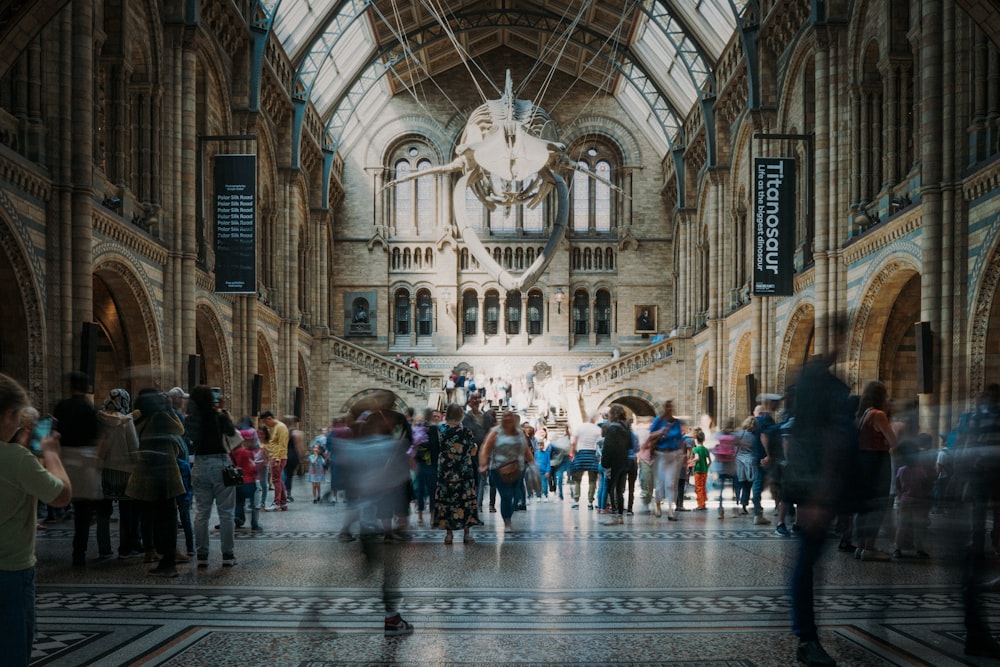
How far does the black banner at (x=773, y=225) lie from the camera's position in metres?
21.3

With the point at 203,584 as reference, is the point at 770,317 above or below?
above

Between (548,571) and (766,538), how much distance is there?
3890 millimetres

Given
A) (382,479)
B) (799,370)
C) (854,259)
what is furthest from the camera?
(854,259)

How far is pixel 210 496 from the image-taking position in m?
9.08

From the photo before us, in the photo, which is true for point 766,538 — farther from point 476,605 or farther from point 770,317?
point 770,317

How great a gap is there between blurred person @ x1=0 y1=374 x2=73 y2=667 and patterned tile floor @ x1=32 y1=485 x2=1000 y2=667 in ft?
5.79

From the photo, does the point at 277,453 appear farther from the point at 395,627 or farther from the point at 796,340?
the point at 796,340

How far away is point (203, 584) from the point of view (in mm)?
8164

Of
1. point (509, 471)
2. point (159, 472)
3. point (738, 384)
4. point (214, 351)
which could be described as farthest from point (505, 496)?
point (738, 384)

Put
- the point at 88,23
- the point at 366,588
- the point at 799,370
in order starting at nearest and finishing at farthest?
the point at 799,370
the point at 366,588
the point at 88,23

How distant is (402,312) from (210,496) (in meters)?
34.4

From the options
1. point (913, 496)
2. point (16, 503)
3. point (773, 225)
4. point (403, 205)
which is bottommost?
point (913, 496)

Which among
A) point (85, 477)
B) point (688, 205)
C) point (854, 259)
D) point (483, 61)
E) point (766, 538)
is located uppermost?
point (483, 61)

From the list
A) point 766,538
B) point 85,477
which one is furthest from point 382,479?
point 766,538
